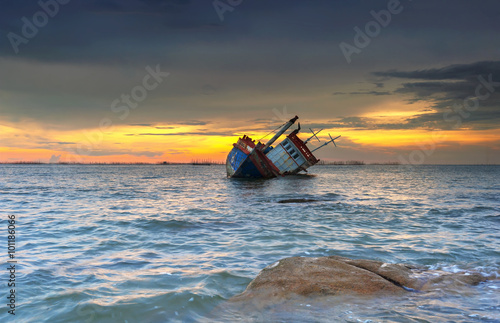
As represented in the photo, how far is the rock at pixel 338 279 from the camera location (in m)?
5.34

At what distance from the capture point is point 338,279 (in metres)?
5.61

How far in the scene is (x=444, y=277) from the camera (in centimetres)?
623

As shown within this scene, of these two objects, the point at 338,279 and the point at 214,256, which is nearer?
the point at 338,279

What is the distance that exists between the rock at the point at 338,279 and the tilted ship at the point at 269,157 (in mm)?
35260

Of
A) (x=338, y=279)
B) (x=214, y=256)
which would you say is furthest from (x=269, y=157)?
(x=338, y=279)

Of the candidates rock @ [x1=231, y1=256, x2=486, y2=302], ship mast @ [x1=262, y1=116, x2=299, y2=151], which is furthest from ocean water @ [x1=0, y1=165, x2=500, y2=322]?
ship mast @ [x1=262, y1=116, x2=299, y2=151]

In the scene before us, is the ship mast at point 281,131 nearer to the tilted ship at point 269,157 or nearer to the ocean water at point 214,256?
the tilted ship at point 269,157

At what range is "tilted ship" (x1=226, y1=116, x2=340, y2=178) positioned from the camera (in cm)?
4222

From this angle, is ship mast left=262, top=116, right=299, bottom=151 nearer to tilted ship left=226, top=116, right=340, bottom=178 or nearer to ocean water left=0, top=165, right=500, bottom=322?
tilted ship left=226, top=116, right=340, bottom=178

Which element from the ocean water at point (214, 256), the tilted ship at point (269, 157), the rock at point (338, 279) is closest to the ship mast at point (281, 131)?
the tilted ship at point (269, 157)

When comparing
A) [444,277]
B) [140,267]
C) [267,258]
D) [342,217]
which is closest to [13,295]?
[140,267]

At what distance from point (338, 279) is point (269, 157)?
41040 mm

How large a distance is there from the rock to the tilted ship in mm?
35260

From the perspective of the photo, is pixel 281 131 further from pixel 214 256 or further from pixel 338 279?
pixel 338 279
